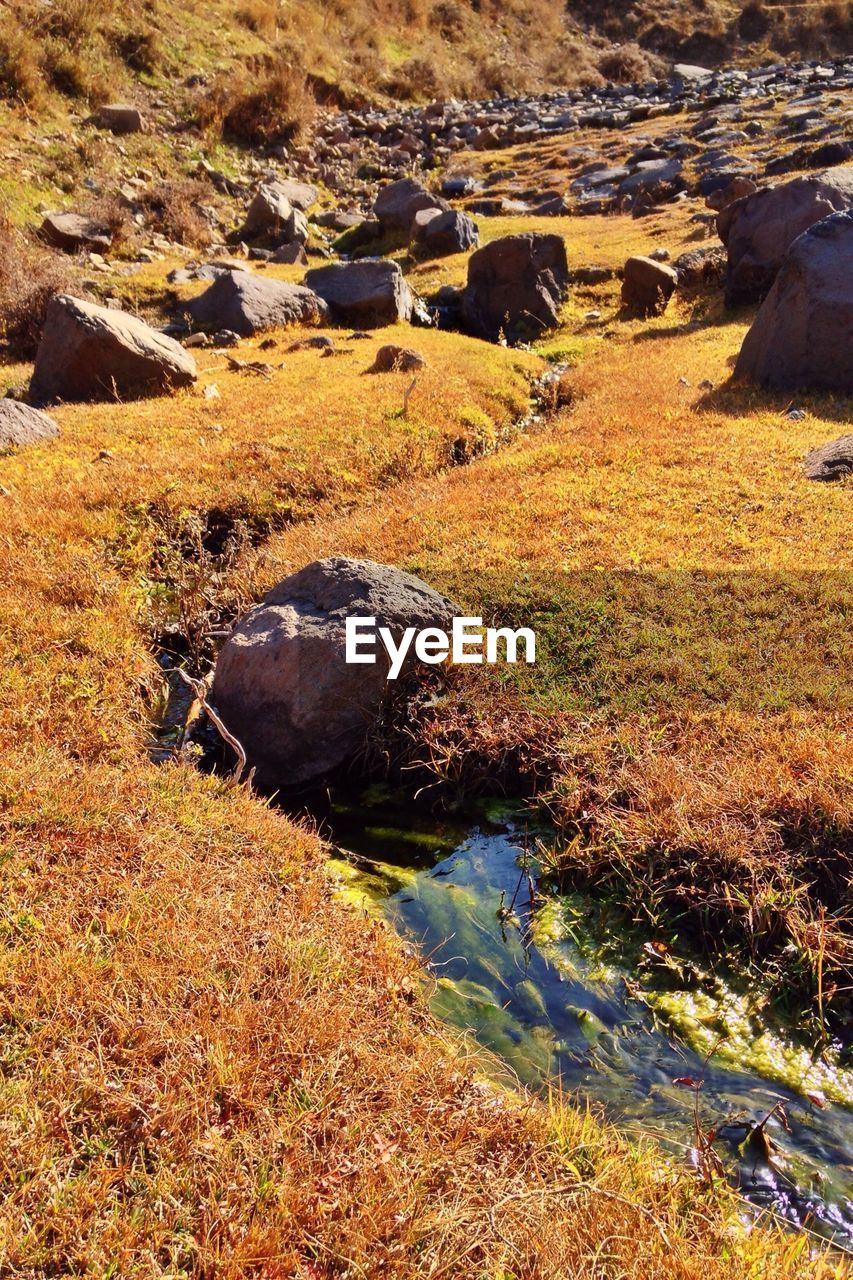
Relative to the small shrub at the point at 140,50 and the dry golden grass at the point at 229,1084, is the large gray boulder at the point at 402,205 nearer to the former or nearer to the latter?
the small shrub at the point at 140,50

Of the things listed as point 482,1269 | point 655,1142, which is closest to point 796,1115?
point 655,1142

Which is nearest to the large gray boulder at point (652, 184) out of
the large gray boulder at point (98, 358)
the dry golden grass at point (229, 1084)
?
the large gray boulder at point (98, 358)

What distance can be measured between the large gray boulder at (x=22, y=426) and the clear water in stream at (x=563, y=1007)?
317 inches

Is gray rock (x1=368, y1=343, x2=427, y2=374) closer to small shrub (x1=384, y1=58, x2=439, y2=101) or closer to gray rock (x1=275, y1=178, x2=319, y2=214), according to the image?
gray rock (x1=275, y1=178, x2=319, y2=214)

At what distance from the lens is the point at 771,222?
63.1ft

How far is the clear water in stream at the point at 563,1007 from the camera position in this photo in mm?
4250

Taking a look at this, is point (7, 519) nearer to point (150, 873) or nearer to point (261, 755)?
point (261, 755)

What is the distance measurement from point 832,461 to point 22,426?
10874mm

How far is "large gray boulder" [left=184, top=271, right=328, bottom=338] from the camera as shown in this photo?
18859 millimetres

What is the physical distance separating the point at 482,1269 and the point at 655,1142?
1287 mm

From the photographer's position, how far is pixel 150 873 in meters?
5.24

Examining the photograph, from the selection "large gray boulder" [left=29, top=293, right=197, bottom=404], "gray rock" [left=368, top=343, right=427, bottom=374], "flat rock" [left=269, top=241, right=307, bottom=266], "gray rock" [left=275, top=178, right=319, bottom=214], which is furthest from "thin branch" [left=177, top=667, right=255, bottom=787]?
"gray rock" [left=275, top=178, right=319, bottom=214]

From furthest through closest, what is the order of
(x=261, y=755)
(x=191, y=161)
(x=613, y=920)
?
(x=191, y=161) < (x=261, y=755) < (x=613, y=920)

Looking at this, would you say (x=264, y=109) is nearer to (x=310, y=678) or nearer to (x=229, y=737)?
(x=310, y=678)
